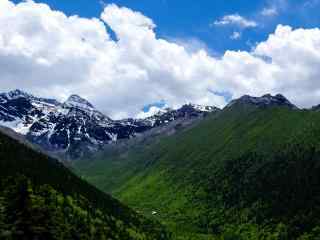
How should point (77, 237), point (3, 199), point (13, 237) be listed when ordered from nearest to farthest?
point (13, 237) < point (3, 199) < point (77, 237)

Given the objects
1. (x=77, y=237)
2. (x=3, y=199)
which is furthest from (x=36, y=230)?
(x=77, y=237)

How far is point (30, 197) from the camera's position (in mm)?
47406

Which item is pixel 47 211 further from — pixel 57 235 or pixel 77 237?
pixel 77 237

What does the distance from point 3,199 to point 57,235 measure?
602cm

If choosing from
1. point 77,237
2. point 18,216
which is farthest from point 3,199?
point 77,237

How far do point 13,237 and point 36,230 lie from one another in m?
1.92

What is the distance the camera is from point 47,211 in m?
47.6

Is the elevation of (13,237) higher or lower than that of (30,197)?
lower

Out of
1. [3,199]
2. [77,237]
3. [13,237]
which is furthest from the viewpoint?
[77,237]

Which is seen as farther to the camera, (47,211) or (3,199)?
(3,199)

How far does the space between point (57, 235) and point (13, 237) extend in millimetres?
3893

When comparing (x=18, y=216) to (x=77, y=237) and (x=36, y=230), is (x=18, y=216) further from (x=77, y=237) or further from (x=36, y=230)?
(x=77, y=237)

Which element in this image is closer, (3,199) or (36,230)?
(36,230)

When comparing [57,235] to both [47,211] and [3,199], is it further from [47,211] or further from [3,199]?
[3,199]
